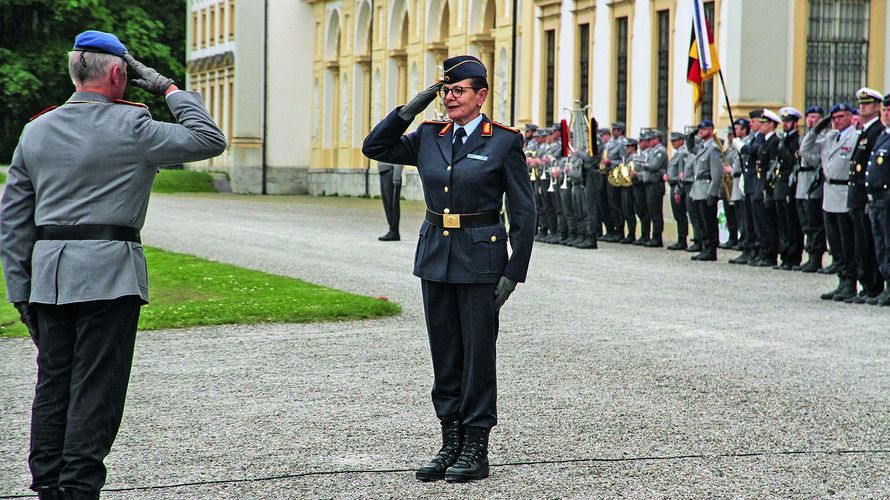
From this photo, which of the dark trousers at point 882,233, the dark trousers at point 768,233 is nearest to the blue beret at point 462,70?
the dark trousers at point 882,233

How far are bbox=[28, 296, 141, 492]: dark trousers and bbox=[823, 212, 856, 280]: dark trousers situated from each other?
11145 millimetres

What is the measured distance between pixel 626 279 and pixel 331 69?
152 ft

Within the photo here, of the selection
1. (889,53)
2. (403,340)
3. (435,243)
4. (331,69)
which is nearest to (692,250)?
(889,53)

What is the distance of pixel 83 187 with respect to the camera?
577 cm

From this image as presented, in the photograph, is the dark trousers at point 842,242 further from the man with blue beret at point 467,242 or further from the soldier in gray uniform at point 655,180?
the man with blue beret at point 467,242

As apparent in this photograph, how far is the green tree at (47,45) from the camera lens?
59062 mm

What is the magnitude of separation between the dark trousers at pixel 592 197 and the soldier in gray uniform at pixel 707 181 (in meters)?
1.77

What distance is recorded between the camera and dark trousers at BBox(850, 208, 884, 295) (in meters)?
15.7

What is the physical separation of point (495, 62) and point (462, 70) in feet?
130

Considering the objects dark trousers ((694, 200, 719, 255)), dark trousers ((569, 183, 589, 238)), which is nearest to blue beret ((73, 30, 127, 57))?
dark trousers ((694, 200, 719, 255))

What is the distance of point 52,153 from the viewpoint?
578 centimetres

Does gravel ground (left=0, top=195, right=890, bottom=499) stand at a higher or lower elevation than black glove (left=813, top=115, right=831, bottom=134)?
lower

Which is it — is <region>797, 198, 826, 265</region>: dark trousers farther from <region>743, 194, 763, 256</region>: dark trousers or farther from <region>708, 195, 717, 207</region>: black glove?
<region>708, 195, 717, 207</region>: black glove

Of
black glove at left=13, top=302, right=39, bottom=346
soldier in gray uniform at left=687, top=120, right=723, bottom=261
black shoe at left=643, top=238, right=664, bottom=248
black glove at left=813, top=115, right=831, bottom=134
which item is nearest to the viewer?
black glove at left=13, top=302, right=39, bottom=346
